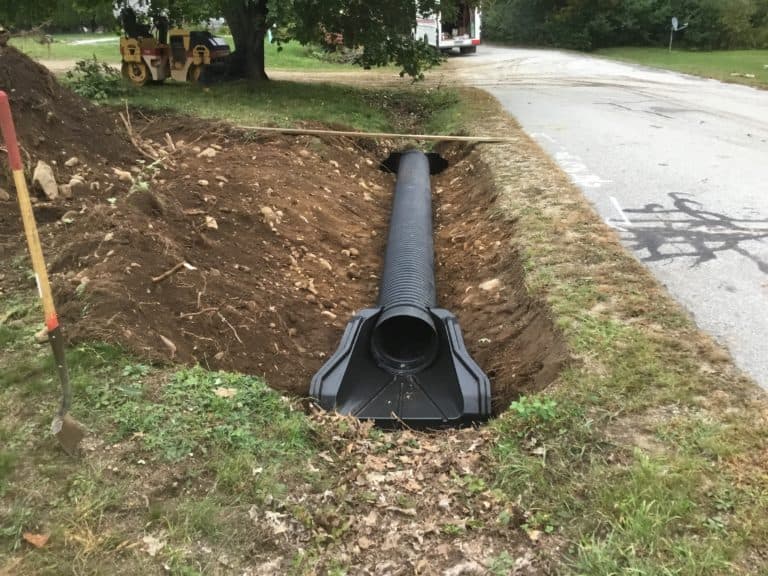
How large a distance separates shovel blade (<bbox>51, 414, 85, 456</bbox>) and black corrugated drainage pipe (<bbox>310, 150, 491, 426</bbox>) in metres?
1.61

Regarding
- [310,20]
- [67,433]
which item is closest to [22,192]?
[67,433]

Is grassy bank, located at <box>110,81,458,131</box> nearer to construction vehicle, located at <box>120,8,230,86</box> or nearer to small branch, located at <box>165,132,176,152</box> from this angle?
construction vehicle, located at <box>120,8,230,86</box>

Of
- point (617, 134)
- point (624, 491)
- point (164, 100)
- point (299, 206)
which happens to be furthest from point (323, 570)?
point (164, 100)

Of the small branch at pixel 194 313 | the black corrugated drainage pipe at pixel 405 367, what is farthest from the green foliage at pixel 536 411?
the small branch at pixel 194 313

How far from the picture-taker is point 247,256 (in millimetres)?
5625

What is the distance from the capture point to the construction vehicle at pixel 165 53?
40.4ft

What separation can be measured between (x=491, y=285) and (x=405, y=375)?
1343mm

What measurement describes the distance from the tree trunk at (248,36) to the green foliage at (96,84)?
2.43 metres

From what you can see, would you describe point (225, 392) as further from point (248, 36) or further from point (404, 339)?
point (248, 36)

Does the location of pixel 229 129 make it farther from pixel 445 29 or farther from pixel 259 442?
pixel 445 29

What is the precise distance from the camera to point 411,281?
17.3ft

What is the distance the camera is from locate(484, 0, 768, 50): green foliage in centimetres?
3111

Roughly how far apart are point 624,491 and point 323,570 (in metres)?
1.35

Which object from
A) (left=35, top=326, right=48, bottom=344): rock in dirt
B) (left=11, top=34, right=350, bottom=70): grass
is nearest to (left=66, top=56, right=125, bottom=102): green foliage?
(left=35, top=326, right=48, bottom=344): rock in dirt
